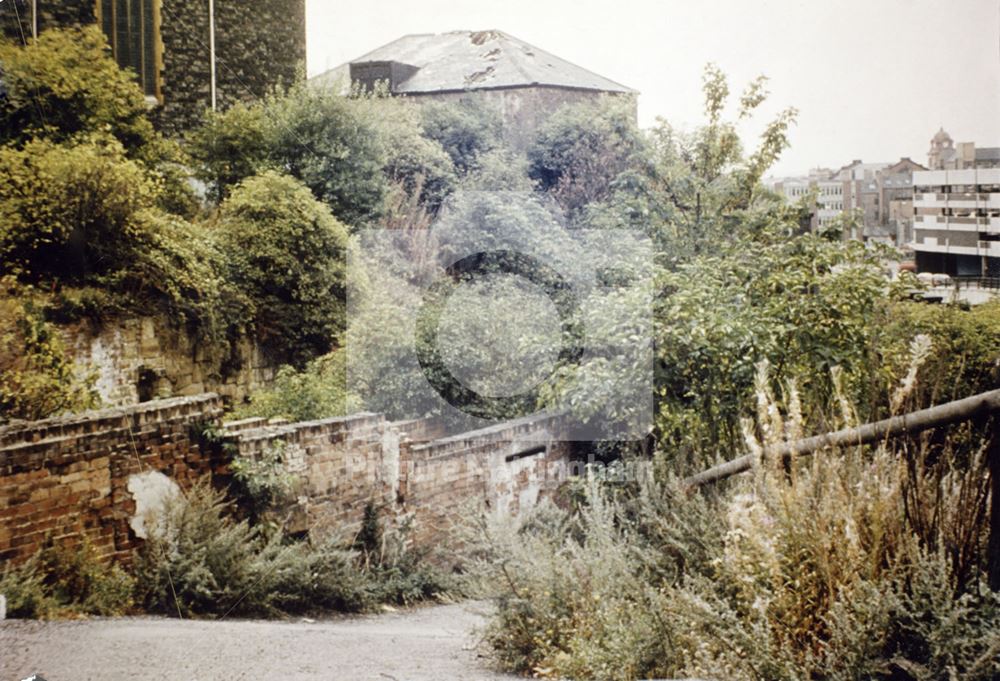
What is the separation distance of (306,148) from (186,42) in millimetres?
478

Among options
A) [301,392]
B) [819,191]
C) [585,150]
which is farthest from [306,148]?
[819,191]

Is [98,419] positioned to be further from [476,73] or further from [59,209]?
[476,73]

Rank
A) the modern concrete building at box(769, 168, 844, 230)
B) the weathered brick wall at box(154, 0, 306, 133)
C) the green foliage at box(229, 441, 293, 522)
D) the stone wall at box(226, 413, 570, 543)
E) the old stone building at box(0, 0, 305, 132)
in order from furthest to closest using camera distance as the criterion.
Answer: the modern concrete building at box(769, 168, 844, 230) → the stone wall at box(226, 413, 570, 543) → the green foliage at box(229, 441, 293, 522) → the weathered brick wall at box(154, 0, 306, 133) → the old stone building at box(0, 0, 305, 132)

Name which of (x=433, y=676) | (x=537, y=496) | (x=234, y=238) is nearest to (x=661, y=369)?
(x=537, y=496)

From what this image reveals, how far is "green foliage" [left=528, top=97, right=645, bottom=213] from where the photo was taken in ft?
9.48

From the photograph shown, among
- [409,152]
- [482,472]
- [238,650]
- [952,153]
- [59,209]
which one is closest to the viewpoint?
[59,209]

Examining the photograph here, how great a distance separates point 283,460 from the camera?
2.78 m

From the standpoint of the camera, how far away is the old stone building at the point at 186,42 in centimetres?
242

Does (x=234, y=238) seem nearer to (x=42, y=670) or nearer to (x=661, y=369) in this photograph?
(x=42, y=670)

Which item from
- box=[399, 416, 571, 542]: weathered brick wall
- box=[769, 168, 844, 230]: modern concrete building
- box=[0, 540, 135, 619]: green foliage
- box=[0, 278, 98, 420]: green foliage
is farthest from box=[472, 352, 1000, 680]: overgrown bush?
box=[0, 278, 98, 420]: green foliage

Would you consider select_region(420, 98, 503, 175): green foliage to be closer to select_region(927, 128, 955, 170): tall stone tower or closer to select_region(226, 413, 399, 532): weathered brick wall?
select_region(226, 413, 399, 532): weathered brick wall

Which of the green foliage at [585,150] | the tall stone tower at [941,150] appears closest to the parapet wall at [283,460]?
the green foliage at [585,150]

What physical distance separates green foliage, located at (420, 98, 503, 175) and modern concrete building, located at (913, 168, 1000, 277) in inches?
57.0

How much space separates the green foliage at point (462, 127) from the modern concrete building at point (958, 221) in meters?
→ 1.45
